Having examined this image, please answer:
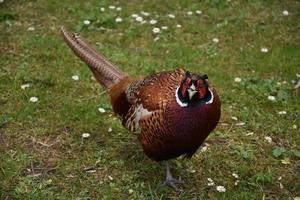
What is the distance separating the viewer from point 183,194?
4.50 m

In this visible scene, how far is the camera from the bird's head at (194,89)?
3.80 metres

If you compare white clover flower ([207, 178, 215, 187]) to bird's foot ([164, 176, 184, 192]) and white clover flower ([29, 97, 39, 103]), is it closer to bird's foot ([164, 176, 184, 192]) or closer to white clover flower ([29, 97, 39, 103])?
bird's foot ([164, 176, 184, 192])

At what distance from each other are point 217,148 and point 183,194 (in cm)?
71

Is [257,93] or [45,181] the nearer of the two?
[45,181]

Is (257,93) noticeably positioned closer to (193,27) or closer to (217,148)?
(217,148)

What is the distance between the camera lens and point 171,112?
392cm

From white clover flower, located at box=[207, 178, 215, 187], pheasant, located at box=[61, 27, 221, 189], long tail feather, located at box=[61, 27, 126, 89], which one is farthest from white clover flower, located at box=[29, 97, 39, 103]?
white clover flower, located at box=[207, 178, 215, 187]

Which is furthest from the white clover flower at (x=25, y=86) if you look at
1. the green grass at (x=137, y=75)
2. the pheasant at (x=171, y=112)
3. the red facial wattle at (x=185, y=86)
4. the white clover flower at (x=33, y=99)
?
the red facial wattle at (x=185, y=86)

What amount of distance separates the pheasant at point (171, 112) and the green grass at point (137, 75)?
1.66 feet

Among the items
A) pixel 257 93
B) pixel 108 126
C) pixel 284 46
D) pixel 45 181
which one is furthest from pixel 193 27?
pixel 45 181

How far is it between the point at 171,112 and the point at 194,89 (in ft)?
0.81

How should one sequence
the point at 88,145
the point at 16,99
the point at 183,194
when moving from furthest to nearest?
the point at 16,99 → the point at 88,145 → the point at 183,194

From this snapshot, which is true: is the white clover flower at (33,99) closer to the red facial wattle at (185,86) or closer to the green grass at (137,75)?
the green grass at (137,75)

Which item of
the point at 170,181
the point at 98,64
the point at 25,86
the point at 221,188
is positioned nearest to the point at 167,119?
the point at 170,181
